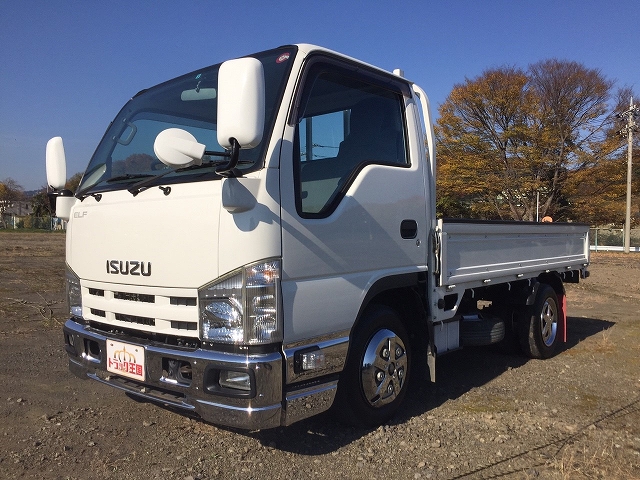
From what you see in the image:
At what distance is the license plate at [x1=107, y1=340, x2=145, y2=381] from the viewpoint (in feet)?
10.3

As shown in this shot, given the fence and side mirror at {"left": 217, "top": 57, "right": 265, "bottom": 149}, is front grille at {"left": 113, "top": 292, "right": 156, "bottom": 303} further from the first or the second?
the fence

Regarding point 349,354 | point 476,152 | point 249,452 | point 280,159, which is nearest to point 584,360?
point 349,354

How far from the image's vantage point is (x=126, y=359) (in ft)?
10.6

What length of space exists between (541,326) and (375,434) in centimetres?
289

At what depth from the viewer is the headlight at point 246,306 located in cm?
285

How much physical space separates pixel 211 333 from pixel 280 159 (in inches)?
39.4

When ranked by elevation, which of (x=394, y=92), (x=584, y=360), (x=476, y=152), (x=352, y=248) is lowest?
(x=584, y=360)

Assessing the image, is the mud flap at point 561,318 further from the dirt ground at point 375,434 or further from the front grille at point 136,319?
the front grille at point 136,319

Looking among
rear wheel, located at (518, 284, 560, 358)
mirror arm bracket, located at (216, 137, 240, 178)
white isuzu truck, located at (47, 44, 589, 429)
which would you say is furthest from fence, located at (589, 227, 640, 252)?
mirror arm bracket, located at (216, 137, 240, 178)

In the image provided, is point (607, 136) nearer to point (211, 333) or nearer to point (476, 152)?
point (476, 152)

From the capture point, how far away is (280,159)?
3.02 metres

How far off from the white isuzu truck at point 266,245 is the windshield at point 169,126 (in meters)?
0.01

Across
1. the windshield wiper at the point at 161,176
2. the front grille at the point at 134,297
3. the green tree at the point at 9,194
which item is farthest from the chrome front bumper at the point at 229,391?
the green tree at the point at 9,194

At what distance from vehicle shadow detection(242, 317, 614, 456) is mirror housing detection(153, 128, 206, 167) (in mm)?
1853
